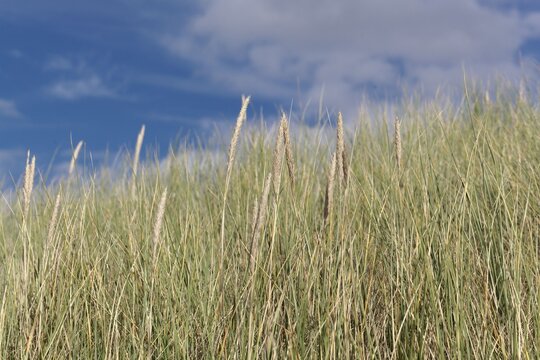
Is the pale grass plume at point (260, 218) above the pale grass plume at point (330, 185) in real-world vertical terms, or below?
below

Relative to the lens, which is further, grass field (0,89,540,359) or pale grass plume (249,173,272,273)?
grass field (0,89,540,359)

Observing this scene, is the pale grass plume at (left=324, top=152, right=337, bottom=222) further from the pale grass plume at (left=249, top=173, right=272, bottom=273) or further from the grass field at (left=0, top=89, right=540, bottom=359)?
the pale grass plume at (left=249, top=173, right=272, bottom=273)

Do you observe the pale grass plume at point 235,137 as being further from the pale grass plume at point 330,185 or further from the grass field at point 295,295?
the pale grass plume at point 330,185

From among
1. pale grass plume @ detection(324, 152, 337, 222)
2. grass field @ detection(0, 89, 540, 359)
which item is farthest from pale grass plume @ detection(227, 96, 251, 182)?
pale grass plume @ detection(324, 152, 337, 222)

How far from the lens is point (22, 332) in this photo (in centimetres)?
228

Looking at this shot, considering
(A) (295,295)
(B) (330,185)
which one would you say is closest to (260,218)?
(B) (330,185)

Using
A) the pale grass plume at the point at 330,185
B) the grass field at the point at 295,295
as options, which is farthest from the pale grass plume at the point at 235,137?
the pale grass plume at the point at 330,185

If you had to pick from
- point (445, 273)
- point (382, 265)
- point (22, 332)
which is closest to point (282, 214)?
point (382, 265)

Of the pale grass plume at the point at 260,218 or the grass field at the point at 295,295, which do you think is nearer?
the pale grass plume at the point at 260,218

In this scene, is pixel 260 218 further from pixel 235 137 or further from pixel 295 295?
pixel 295 295

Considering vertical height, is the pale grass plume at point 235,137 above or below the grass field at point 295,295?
above

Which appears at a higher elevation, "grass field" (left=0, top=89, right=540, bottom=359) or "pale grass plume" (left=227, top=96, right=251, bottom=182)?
"pale grass plume" (left=227, top=96, right=251, bottom=182)

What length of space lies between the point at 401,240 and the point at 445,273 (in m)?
0.26

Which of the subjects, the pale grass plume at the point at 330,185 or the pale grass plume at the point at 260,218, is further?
the pale grass plume at the point at 330,185
